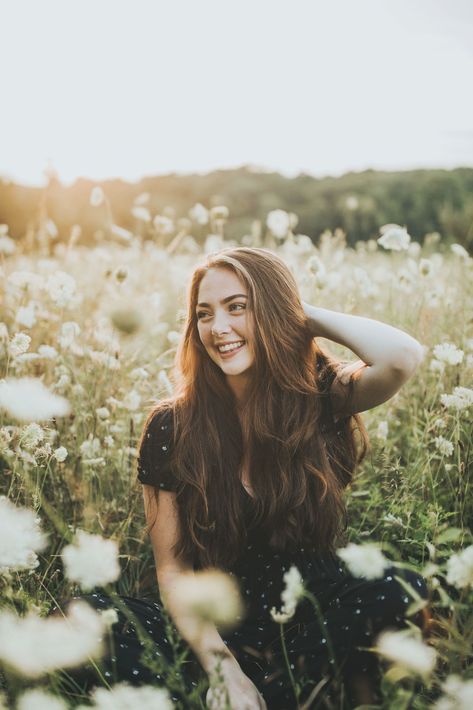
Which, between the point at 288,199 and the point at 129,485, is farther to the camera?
the point at 288,199

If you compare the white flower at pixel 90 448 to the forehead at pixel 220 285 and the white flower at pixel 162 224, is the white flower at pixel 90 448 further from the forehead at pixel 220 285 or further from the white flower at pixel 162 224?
the white flower at pixel 162 224

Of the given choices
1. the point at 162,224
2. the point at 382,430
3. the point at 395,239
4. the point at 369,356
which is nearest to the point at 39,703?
the point at 369,356

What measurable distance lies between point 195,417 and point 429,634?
969 mm

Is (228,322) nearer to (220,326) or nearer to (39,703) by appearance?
(220,326)

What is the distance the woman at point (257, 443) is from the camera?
2.02 m

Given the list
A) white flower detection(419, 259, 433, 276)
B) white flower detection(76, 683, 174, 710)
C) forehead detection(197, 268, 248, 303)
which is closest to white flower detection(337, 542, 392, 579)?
white flower detection(76, 683, 174, 710)

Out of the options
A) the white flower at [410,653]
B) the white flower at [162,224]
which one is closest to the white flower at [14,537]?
the white flower at [410,653]

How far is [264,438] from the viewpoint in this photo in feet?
7.04

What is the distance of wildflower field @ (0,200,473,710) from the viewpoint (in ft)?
3.89

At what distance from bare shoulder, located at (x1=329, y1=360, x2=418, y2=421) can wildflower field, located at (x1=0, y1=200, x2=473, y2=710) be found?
204mm

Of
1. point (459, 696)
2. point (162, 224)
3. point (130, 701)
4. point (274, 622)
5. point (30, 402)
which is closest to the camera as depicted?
point (459, 696)

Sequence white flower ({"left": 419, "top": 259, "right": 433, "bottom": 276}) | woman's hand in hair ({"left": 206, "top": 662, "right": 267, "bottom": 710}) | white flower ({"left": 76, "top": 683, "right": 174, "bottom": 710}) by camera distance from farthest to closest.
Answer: white flower ({"left": 419, "top": 259, "right": 433, "bottom": 276})
woman's hand in hair ({"left": 206, "top": 662, "right": 267, "bottom": 710})
white flower ({"left": 76, "top": 683, "right": 174, "bottom": 710})

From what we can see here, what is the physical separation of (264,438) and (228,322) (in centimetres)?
41

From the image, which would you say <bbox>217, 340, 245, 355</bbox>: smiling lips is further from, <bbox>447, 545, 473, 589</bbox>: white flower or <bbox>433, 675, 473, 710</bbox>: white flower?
<bbox>433, 675, 473, 710</bbox>: white flower
